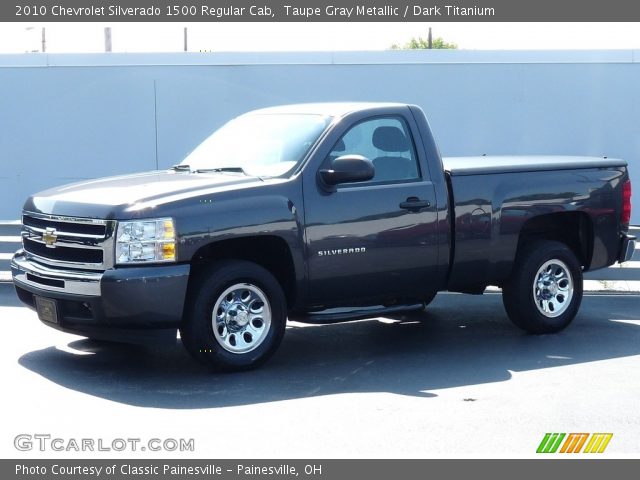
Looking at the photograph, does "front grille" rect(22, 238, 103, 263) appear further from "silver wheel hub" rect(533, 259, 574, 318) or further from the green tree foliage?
the green tree foliage

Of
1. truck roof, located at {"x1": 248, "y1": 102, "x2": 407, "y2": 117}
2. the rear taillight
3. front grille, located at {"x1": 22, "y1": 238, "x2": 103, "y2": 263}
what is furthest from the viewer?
the rear taillight

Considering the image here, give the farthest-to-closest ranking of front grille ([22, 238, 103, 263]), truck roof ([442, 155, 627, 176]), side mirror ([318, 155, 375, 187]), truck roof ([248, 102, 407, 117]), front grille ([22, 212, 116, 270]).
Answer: truck roof ([442, 155, 627, 176]) < truck roof ([248, 102, 407, 117]) < side mirror ([318, 155, 375, 187]) < front grille ([22, 238, 103, 263]) < front grille ([22, 212, 116, 270])

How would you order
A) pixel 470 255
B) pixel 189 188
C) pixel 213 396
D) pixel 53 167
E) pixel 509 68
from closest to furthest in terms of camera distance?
pixel 213 396 < pixel 189 188 < pixel 470 255 < pixel 509 68 < pixel 53 167

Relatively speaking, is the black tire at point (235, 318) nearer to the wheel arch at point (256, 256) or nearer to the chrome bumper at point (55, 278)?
the wheel arch at point (256, 256)

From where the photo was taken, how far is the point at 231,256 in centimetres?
825

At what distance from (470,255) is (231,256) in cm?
210

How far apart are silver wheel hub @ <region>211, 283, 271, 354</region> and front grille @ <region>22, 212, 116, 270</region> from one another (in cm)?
90

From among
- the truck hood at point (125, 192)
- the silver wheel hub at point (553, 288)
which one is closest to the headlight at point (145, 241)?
the truck hood at point (125, 192)

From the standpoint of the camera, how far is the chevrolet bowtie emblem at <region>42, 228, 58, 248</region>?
7.99 meters

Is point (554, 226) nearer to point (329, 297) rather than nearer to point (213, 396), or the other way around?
point (329, 297)

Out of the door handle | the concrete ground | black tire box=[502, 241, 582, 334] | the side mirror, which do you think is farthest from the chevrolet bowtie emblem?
black tire box=[502, 241, 582, 334]

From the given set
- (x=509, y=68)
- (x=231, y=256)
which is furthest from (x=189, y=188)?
(x=509, y=68)

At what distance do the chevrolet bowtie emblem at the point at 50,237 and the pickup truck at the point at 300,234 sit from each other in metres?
0.01

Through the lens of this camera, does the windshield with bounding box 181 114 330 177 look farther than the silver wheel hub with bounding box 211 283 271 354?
Yes
